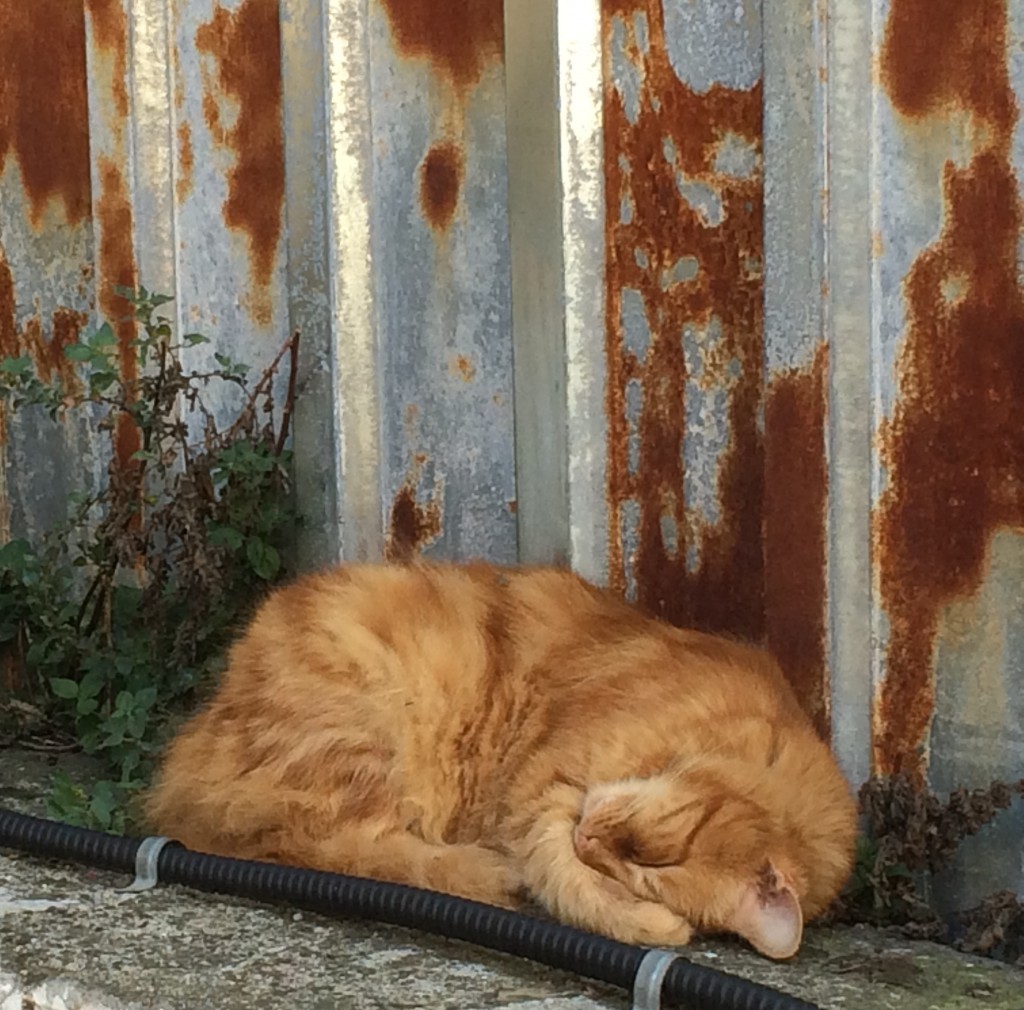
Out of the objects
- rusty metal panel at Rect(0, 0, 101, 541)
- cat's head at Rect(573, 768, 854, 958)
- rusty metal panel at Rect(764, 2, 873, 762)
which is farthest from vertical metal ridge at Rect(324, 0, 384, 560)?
cat's head at Rect(573, 768, 854, 958)

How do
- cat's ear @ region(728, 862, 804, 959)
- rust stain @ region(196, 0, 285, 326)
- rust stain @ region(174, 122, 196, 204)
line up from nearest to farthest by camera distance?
cat's ear @ region(728, 862, 804, 959) < rust stain @ region(196, 0, 285, 326) < rust stain @ region(174, 122, 196, 204)

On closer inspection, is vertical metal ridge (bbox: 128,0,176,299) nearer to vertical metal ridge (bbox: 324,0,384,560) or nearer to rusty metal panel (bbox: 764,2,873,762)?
vertical metal ridge (bbox: 324,0,384,560)

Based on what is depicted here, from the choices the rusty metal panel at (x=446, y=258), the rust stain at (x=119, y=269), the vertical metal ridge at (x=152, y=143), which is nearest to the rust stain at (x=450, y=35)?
the rusty metal panel at (x=446, y=258)

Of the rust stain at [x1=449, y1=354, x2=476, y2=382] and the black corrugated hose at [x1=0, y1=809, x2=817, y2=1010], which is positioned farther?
the rust stain at [x1=449, y1=354, x2=476, y2=382]

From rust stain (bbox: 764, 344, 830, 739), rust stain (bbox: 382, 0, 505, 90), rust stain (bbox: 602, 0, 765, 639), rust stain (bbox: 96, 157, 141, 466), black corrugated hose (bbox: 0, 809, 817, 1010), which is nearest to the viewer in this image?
black corrugated hose (bbox: 0, 809, 817, 1010)

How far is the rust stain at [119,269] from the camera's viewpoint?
12.8 feet

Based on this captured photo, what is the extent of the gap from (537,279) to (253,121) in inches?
36.5

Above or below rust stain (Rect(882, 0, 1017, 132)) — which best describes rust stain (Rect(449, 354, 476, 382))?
below

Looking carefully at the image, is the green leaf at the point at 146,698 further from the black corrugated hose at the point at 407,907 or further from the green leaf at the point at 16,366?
the green leaf at the point at 16,366

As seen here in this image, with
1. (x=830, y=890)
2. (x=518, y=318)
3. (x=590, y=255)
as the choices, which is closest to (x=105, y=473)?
(x=518, y=318)

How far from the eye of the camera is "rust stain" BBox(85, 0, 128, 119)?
382 cm

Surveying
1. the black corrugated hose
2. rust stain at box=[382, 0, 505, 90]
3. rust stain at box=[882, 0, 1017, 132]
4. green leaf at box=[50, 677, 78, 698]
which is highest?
rust stain at box=[382, 0, 505, 90]

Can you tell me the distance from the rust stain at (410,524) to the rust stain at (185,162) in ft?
3.25

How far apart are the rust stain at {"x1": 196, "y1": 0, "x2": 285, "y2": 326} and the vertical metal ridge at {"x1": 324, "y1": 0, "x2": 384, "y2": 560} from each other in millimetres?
266
